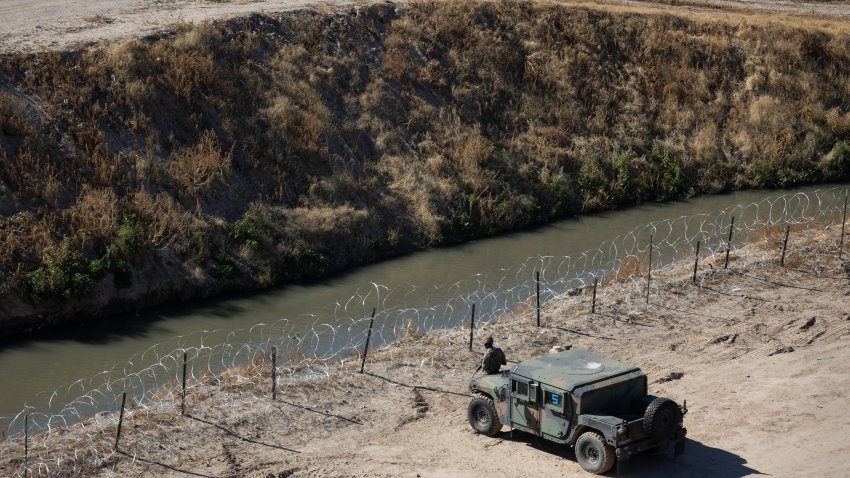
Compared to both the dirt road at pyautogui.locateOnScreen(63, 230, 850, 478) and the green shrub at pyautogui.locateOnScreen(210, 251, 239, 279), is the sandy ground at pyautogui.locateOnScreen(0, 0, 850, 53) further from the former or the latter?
the dirt road at pyautogui.locateOnScreen(63, 230, 850, 478)

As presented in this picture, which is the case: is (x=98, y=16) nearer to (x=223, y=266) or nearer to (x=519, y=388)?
(x=223, y=266)

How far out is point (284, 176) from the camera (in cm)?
3212

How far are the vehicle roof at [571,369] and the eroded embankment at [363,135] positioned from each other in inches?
509

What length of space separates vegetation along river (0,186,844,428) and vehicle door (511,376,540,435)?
31.5 ft

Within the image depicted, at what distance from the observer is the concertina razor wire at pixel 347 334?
18641 mm

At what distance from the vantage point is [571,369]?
16.8 meters

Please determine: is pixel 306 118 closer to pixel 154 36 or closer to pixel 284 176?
pixel 284 176

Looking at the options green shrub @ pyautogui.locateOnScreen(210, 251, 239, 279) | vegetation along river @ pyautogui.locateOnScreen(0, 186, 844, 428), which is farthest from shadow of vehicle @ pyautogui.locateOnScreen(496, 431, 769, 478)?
green shrub @ pyautogui.locateOnScreen(210, 251, 239, 279)

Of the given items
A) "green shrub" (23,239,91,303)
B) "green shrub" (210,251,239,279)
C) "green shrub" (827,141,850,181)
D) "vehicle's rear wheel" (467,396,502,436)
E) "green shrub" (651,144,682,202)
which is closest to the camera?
"vehicle's rear wheel" (467,396,502,436)

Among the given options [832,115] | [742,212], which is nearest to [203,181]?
[742,212]

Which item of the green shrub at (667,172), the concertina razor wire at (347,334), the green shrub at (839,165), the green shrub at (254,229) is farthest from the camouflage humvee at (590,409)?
the green shrub at (839,165)

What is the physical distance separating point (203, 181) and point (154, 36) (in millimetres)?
6533

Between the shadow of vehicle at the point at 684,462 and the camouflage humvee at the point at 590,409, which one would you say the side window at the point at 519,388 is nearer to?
the camouflage humvee at the point at 590,409

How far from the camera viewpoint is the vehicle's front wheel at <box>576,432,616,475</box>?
15.9m
